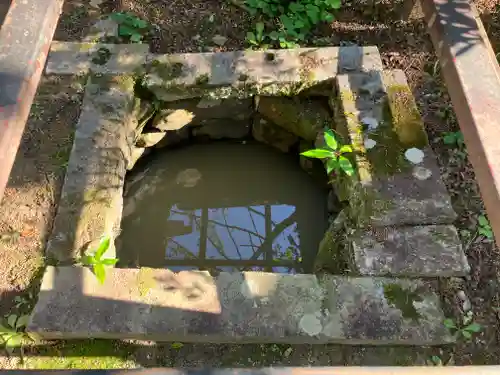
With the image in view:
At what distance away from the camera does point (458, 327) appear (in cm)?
250

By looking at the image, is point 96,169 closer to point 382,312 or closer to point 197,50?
point 197,50

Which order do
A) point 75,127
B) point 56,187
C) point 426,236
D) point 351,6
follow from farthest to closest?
point 351,6 < point 75,127 < point 56,187 < point 426,236

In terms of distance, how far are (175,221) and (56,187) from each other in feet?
3.11

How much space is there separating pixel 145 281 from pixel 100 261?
9.5 inches

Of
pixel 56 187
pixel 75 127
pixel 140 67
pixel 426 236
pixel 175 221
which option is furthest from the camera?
pixel 175 221

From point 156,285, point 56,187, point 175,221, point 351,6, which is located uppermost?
point 351,6

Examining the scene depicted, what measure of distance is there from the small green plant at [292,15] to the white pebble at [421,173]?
51.1 inches

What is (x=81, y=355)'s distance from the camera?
2391mm

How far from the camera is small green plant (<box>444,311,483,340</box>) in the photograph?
2.48m

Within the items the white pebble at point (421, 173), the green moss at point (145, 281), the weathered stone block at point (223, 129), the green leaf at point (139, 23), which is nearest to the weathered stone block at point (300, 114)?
the weathered stone block at point (223, 129)

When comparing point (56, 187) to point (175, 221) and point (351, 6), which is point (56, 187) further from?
point (351, 6)

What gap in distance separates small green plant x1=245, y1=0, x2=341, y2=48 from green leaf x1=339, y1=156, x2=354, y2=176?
43.8 inches

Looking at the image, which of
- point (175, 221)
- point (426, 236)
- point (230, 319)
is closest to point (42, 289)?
point (230, 319)

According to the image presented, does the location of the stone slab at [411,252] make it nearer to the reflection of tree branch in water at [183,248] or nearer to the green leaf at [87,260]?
the reflection of tree branch in water at [183,248]
